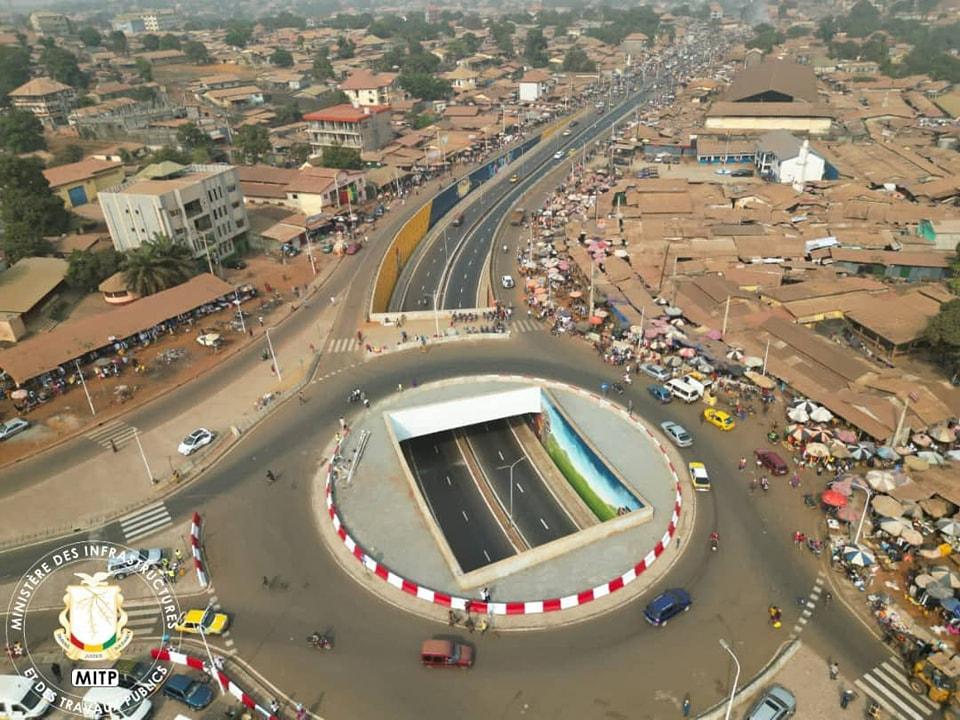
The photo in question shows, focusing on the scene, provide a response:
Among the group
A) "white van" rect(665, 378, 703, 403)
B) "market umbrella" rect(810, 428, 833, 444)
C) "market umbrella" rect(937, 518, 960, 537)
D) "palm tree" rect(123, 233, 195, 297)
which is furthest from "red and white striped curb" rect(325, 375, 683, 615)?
"palm tree" rect(123, 233, 195, 297)

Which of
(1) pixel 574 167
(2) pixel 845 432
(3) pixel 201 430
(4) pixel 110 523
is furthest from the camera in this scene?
(1) pixel 574 167

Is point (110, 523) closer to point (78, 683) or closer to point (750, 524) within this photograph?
point (78, 683)

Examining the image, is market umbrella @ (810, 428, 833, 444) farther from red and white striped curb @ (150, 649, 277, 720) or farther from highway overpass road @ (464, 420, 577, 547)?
red and white striped curb @ (150, 649, 277, 720)

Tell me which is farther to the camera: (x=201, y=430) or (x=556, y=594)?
(x=201, y=430)

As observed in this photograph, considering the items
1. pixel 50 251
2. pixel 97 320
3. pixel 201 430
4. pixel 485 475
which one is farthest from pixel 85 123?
pixel 485 475

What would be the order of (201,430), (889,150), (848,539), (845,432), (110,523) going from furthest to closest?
1. (889,150)
2. (201,430)
3. (845,432)
4. (110,523)
5. (848,539)

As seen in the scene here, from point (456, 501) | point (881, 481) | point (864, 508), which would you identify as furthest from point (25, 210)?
point (881, 481)

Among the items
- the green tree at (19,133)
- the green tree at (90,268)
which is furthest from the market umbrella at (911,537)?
the green tree at (19,133)
